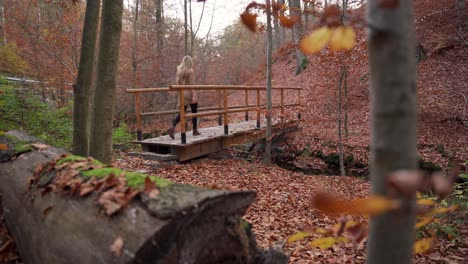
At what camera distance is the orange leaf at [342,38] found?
2.63 ft

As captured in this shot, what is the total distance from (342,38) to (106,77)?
3.96 meters

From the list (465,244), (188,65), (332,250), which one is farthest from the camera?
(188,65)

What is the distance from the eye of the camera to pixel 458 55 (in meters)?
13.7

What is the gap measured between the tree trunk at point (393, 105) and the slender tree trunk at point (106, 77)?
3957 mm

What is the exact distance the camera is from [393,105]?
0.77 metres

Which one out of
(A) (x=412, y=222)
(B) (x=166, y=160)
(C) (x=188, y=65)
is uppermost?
(C) (x=188, y=65)

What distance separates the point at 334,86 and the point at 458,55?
9652 millimetres

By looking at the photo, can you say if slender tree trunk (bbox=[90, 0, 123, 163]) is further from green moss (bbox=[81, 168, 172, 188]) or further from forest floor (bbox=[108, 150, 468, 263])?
green moss (bbox=[81, 168, 172, 188])

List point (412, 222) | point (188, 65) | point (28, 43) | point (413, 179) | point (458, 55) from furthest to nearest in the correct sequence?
point (458, 55)
point (28, 43)
point (188, 65)
point (412, 222)
point (413, 179)

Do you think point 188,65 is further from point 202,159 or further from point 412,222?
Answer: point 412,222

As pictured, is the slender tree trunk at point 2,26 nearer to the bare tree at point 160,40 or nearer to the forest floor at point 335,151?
the bare tree at point 160,40

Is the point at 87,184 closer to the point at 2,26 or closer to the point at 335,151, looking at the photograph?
the point at 335,151

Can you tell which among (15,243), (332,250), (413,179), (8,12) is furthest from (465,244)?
(8,12)

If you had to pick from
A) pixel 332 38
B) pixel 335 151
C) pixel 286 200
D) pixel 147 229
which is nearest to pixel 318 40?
pixel 332 38
